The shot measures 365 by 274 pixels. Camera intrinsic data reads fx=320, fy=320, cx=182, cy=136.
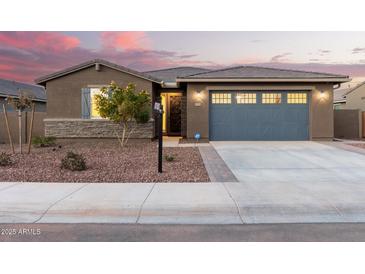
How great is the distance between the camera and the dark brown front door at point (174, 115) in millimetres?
21734

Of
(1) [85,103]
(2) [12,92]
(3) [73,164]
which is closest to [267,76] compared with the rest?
(1) [85,103]

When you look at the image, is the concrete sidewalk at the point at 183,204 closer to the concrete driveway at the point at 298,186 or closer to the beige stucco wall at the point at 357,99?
the concrete driveway at the point at 298,186

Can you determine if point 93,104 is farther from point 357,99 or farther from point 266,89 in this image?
point 357,99

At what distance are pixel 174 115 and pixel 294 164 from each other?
12601 mm

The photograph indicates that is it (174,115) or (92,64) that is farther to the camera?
(174,115)

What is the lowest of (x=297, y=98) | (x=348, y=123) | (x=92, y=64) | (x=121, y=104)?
(x=348, y=123)

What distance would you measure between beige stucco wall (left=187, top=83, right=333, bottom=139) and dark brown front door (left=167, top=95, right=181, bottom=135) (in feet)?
14.5

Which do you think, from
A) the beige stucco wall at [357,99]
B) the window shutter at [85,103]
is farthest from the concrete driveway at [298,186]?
the beige stucco wall at [357,99]

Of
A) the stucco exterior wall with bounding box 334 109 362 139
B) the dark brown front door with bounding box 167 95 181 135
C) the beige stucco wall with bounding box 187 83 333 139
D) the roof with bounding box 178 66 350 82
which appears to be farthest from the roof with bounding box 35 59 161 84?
the stucco exterior wall with bounding box 334 109 362 139

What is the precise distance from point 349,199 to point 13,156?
1104cm

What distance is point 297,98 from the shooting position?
1755 centimetres

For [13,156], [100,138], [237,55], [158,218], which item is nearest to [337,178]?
[158,218]

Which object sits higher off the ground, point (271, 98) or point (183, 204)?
point (271, 98)

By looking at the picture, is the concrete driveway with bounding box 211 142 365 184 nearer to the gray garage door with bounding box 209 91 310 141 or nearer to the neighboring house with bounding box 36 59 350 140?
the gray garage door with bounding box 209 91 310 141
